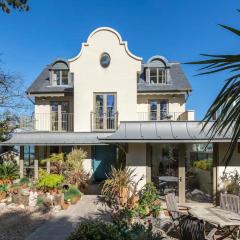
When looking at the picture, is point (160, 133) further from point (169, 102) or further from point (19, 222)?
point (169, 102)

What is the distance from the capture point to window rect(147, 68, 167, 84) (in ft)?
77.4

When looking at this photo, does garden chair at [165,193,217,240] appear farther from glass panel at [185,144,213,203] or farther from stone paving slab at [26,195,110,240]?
glass panel at [185,144,213,203]

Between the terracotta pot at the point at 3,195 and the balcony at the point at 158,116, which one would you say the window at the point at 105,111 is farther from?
the terracotta pot at the point at 3,195

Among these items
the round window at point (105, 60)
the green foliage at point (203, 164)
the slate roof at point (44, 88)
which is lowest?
the green foliage at point (203, 164)

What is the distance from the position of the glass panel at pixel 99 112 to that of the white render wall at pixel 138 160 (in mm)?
7817

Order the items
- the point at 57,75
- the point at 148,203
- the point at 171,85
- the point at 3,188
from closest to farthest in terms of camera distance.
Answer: the point at 148,203
the point at 3,188
the point at 171,85
the point at 57,75

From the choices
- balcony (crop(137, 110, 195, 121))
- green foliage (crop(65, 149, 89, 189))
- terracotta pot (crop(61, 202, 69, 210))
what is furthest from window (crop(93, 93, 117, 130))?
terracotta pot (crop(61, 202, 69, 210))

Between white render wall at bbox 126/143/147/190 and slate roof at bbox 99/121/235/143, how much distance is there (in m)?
0.66

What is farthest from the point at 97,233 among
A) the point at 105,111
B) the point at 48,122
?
the point at 48,122

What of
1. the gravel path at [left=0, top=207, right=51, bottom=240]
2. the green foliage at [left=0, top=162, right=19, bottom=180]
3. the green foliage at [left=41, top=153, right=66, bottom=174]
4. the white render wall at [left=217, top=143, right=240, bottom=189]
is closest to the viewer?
the gravel path at [left=0, top=207, right=51, bottom=240]

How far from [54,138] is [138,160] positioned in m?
8.59

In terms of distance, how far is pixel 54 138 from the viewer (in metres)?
20.6

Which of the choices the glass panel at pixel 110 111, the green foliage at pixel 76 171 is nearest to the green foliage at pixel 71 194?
the green foliage at pixel 76 171

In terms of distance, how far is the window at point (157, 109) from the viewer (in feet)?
74.3
